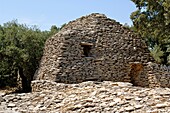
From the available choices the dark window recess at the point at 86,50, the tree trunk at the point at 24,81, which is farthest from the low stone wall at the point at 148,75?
the tree trunk at the point at 24,81

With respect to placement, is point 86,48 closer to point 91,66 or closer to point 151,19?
point 91,66

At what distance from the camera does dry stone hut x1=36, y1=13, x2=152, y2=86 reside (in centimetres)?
1035

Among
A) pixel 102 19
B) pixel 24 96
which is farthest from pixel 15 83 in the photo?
pixel 24 96

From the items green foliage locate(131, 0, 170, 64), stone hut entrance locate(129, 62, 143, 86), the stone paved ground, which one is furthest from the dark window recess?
green foliage locate(131, 0, 170, 64)

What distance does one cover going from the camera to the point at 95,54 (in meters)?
11.0

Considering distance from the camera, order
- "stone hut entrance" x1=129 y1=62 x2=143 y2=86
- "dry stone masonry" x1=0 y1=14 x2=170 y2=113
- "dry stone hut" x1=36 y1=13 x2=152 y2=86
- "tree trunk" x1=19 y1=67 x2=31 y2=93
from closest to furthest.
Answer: "dry stone masonry" x1=0 y1=14 x2=170 y2=113
"dry stone hut" x1=36 y1=13 x2=152 y2=86
"stone hut entrance" x1=129 y1=62 x2=143 y2=86
"tree trunk" x1=19 y1=67 x2=31 y2=93

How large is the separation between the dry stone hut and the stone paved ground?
2.61 metres

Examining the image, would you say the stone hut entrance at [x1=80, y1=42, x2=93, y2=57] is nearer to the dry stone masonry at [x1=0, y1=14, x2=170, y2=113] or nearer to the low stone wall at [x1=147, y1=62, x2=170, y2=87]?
the dry stone masonry at [x1=0, y1=14, x2=170, y2=113]

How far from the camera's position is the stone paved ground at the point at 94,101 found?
605 cm

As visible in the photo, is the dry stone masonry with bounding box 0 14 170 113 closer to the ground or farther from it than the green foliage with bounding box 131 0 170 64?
closer to the ground

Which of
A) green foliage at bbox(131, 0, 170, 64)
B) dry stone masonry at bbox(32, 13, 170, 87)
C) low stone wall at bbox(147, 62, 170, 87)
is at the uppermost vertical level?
green foliage at bbox(131, 0, 170, 64)

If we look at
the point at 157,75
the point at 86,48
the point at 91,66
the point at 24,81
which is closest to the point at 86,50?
the point at 86,48

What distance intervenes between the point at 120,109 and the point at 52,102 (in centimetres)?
178

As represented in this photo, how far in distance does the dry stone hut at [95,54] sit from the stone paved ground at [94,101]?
8.56 ft
